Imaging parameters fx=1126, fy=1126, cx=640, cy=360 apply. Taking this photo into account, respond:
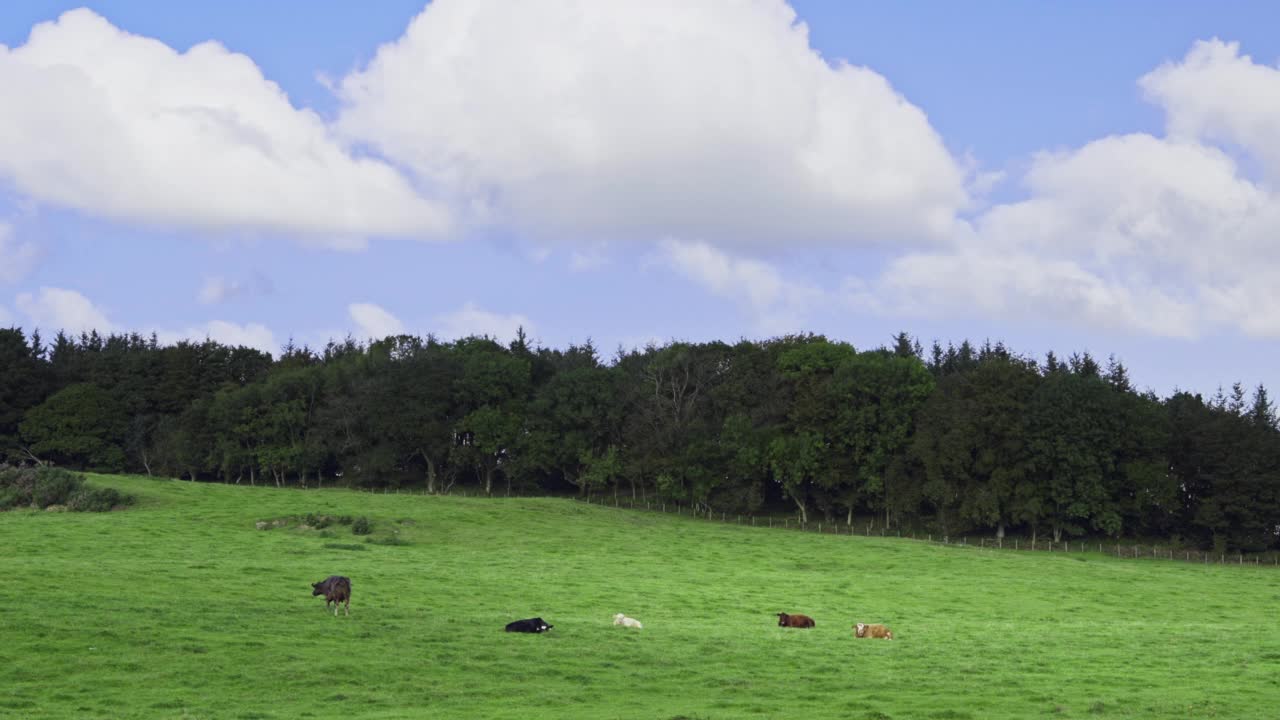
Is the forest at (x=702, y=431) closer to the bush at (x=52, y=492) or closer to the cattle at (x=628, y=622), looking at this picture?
the bush at (x=52, y=492)

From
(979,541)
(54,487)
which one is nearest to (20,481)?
(54,487)

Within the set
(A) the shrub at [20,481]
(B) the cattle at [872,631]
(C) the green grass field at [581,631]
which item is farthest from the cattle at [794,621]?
(A) the shrub at [20,481]

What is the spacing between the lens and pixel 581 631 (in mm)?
35000

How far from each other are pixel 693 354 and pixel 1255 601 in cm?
6870

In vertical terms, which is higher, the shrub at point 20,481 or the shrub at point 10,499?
the shrub at point 20,481

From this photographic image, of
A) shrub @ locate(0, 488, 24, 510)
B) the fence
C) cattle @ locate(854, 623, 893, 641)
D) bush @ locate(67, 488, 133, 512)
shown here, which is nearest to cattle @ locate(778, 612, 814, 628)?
cattle @ locate(854, 623, 893, 641)

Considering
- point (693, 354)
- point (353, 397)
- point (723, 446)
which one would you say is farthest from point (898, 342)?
point (353, 397)

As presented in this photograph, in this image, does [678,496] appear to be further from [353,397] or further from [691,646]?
[691,646]

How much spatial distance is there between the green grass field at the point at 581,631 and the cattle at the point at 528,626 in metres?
0.65

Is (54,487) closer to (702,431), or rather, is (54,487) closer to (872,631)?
(702,431)

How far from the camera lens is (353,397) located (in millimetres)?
122938

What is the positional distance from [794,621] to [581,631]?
26.4 ft

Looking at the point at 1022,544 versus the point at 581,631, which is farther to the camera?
the point at 1022,544

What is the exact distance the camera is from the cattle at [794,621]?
38.7 meters
